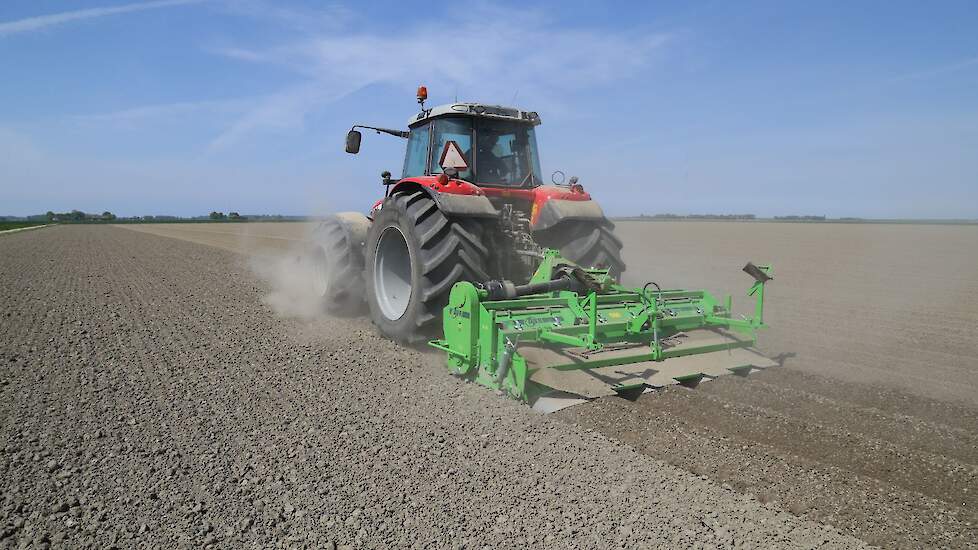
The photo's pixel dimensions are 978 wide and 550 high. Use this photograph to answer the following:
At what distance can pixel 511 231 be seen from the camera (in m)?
5.82

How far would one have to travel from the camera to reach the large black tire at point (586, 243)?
18.8 ft

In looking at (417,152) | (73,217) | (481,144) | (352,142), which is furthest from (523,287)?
(73,217)

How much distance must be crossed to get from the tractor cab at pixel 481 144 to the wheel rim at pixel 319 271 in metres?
2.20

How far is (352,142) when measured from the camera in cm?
670

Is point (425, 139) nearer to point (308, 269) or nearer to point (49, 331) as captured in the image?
point (308, 269)

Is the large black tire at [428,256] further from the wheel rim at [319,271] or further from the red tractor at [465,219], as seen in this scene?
the wheel rim at [319,271]

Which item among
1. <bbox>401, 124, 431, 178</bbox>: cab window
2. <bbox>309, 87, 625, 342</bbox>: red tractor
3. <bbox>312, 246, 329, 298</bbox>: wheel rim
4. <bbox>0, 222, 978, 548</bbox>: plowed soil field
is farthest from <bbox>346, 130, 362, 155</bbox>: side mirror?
<bbox>0, 222, 978, 548</bbox>: plowed soil field

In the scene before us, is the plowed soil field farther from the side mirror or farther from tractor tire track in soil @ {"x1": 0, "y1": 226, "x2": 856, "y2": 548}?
the side mirror

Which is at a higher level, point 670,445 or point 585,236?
point 585,236

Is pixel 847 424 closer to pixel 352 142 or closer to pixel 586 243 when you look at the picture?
pixel 586 243

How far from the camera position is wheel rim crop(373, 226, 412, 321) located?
233 inches

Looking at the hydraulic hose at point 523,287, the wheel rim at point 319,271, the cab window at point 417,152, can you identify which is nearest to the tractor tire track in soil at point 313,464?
the hydraulic hose at point 523,287

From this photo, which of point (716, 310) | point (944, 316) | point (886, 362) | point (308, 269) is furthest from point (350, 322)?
point (944, 316)

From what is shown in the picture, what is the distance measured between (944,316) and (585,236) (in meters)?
5.36
